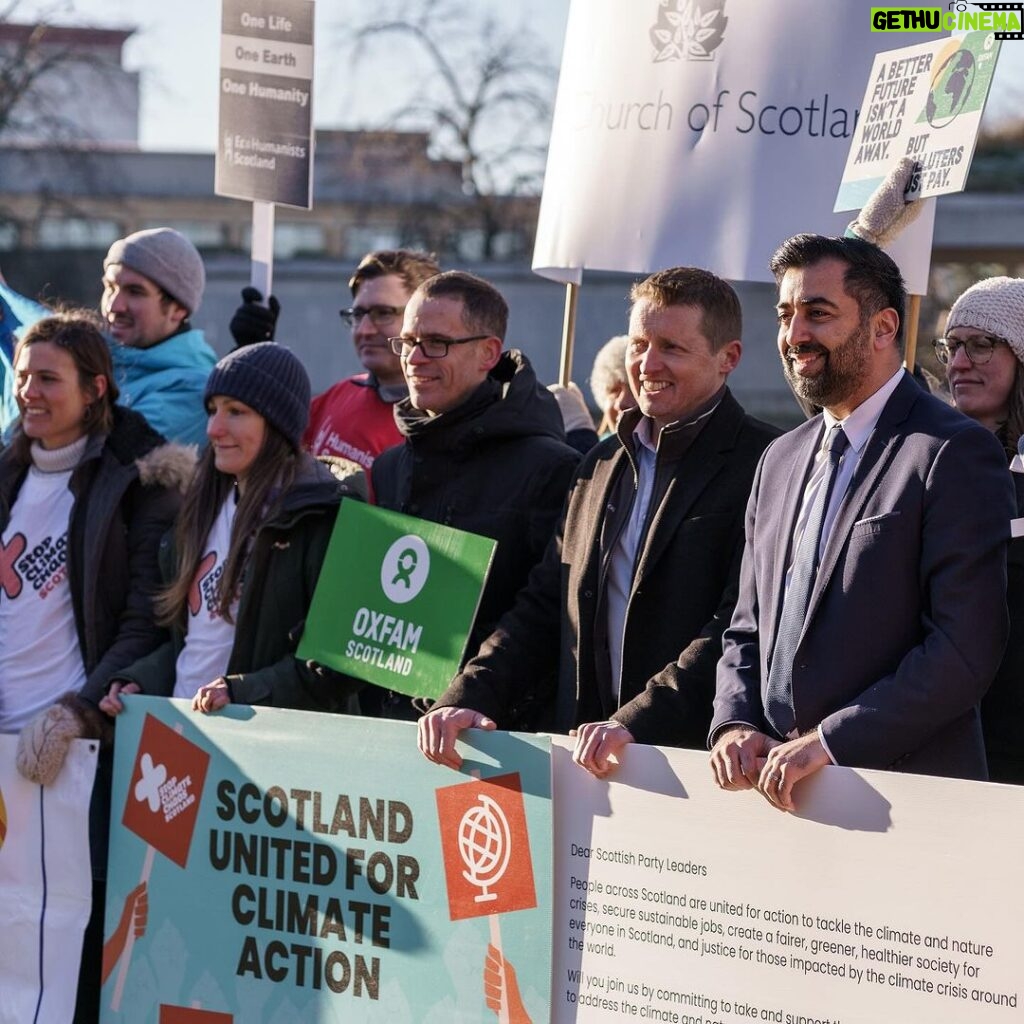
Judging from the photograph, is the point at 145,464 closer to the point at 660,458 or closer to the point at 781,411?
the point at 660,458

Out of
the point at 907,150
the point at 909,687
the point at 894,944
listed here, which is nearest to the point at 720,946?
the point at 894,944

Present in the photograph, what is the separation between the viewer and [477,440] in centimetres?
489

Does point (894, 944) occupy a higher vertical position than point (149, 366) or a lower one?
lower

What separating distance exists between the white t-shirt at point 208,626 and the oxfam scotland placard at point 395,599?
1.37 feet

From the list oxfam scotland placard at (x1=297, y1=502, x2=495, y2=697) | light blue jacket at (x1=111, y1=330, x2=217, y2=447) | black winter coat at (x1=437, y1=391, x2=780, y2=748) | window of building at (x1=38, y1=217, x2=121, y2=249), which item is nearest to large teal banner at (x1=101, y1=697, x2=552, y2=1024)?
oxfam scotland placard at (x1=297, y1=502, x2=495, y2=697)

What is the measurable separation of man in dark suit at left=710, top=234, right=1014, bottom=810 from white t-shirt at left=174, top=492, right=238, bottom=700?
1643mm

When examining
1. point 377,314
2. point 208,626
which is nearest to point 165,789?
point 208,626

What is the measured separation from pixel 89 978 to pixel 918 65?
352 cm

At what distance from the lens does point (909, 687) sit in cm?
352

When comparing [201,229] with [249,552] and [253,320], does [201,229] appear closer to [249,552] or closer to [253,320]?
[253,320]

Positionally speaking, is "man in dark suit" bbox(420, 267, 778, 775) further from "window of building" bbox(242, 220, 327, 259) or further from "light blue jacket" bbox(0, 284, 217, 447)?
"window of building" bbox(242, 220, 327, 259)

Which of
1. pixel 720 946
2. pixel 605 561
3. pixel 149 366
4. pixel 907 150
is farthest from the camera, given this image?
pixel 149 366

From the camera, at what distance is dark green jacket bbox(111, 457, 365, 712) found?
15.6 feet

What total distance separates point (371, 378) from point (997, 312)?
95.8 inches
